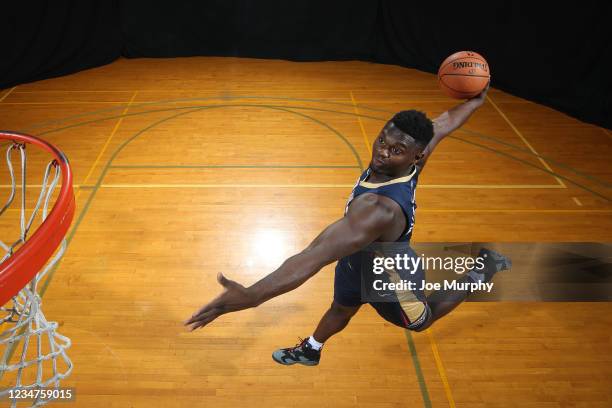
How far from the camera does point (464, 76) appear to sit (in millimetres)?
3910

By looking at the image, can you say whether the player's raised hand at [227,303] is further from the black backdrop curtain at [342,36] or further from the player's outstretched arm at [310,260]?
the black backdrop curtain at [342,36]

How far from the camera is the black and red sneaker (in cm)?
354

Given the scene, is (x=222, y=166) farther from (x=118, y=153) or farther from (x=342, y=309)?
(x=342, y=309)

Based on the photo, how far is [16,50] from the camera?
8.26 metres

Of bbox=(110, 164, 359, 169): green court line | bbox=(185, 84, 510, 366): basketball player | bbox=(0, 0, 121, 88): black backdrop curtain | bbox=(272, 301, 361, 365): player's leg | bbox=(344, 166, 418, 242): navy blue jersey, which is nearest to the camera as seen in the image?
bbox=(185, 84, 510, 366): basketball player

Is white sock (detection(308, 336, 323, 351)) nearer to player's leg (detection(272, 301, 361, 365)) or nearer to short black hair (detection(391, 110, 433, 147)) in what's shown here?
player's leg (detection(272, 301, 361, 365))

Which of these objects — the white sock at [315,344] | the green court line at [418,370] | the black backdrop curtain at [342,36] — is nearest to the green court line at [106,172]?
the green court line at [418,370]

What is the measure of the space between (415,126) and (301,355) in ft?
6.17

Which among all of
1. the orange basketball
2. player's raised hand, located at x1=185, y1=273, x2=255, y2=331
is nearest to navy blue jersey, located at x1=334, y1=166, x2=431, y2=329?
player's raised hand, located at x1=185, y1=273, x2=255, y2=331

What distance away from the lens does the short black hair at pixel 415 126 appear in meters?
2.45

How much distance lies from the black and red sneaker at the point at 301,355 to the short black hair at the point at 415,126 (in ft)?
5.74

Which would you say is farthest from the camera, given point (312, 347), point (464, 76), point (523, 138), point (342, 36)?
point (342, 36)

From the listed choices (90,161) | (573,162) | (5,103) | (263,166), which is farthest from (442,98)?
(5,103)

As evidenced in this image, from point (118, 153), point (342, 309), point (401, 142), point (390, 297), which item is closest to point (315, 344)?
point (342, 309)
